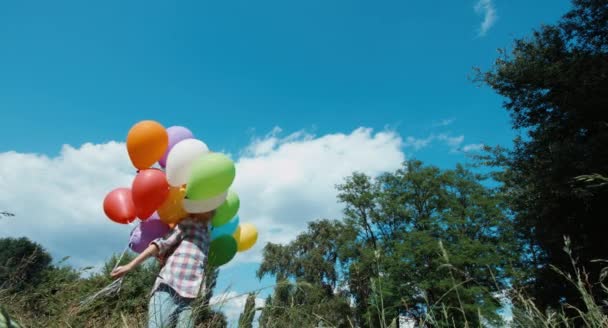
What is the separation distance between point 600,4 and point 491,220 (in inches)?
571

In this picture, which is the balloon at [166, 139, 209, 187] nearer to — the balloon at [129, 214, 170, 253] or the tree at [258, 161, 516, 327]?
the balloon at [129, 214, 170, 253]

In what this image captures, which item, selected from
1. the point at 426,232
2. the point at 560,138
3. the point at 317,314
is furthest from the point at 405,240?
the point at 317,314

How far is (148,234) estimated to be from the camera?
143 inches

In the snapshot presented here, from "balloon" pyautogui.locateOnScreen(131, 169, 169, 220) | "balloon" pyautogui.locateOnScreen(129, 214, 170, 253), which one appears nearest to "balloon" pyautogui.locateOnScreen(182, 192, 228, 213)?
"balloon" pyautogui.locateOnScreen(131, 169, 169, 220)

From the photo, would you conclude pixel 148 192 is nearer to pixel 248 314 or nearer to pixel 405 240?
pixel 248 314

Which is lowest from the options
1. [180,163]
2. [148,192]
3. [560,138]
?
[148,192]

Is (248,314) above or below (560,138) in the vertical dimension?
below

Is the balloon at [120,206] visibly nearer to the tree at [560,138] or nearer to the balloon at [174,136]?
the balloon at [174,136]

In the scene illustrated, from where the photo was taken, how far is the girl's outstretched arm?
2619 millimetres

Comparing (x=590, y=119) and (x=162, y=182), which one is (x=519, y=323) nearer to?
(x=162, y=182)

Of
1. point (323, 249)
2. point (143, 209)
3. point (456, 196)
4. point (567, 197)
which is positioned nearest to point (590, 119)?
point (567, 197)

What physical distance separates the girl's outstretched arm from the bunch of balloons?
0.52 metres

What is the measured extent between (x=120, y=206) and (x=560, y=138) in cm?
A: 957

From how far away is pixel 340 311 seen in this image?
2188cm
